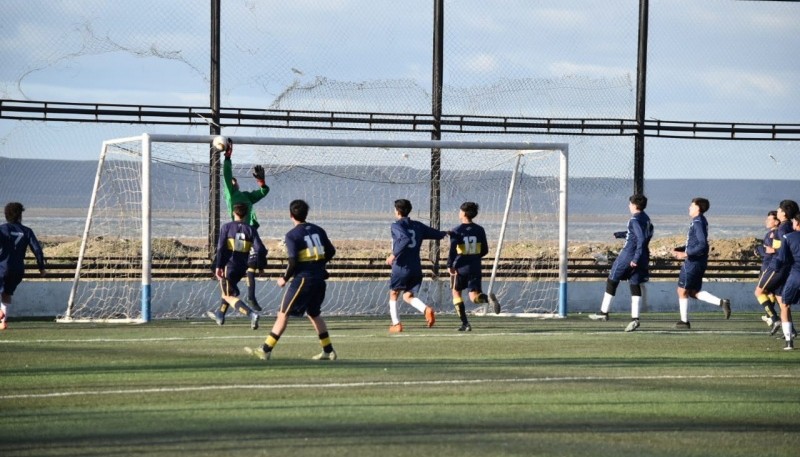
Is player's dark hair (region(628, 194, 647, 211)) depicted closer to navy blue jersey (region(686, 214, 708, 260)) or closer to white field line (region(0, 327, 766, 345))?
navy blue jersey (region(686, 214, 708, 260))

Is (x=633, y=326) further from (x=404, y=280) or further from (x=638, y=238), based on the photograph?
(x=404, y=280)

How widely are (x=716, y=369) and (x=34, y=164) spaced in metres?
14.4

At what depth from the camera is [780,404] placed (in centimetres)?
950

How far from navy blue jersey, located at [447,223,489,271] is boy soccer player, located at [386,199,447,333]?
48 centimetres

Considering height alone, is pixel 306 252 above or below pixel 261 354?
above

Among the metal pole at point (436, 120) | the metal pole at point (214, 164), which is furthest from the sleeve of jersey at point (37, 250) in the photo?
the metal pole at point (436, 120)

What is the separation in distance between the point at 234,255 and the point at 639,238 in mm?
5836

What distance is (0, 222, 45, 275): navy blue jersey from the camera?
15844 millimetres

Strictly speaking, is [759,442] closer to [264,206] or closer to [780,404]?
[780,404]

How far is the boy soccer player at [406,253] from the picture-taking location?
50.0 ft

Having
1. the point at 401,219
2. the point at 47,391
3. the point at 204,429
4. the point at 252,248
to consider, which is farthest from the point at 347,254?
the point at 204,429

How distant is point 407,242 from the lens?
15.3m

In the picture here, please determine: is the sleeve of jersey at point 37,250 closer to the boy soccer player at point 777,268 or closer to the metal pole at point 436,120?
the metal pole at point 436,120

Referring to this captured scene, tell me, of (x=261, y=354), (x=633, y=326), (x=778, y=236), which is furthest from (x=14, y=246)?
(x=778, y=236)
